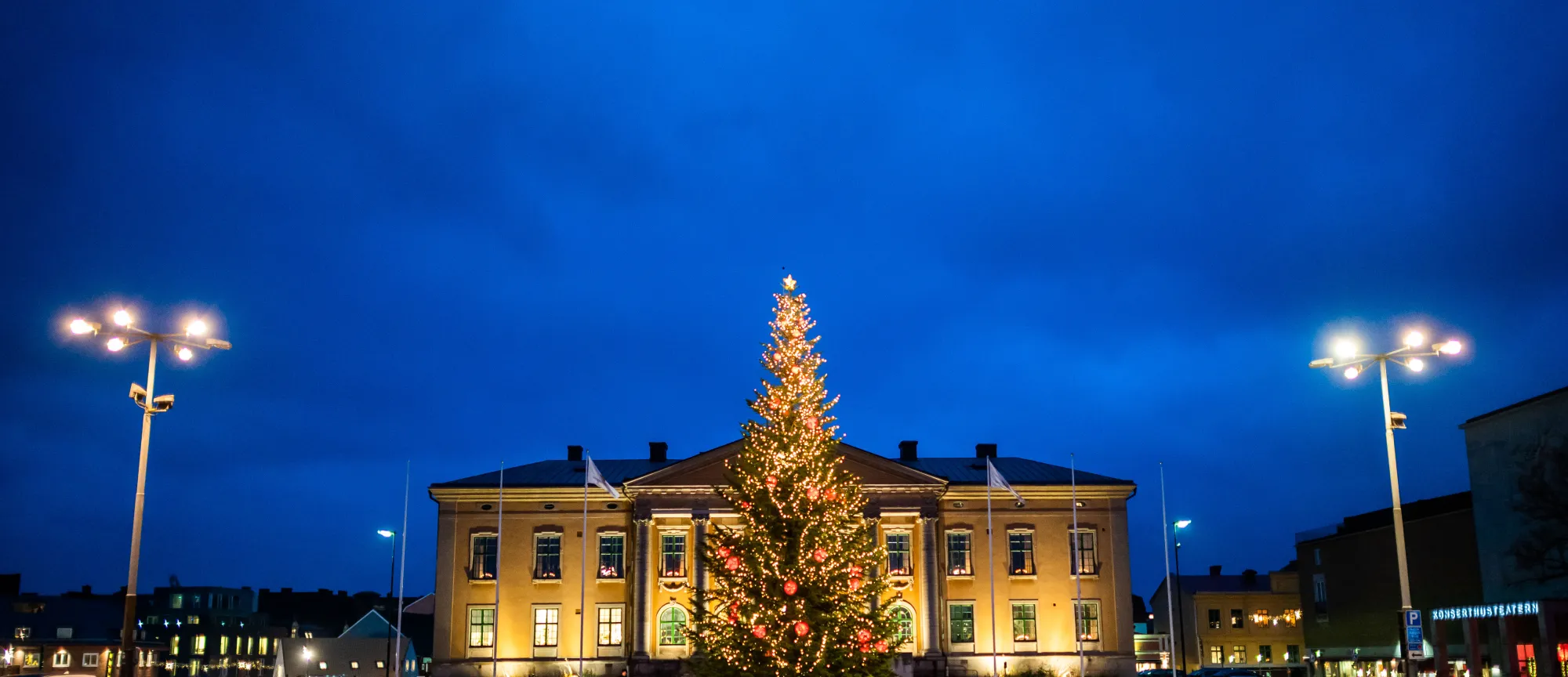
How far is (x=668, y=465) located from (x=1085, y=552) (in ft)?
65.7

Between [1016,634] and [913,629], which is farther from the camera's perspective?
[1016,634]

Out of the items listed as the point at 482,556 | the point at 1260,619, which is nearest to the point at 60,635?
the point at 482,556

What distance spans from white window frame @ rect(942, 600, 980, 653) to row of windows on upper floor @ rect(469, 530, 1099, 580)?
1.32 meters

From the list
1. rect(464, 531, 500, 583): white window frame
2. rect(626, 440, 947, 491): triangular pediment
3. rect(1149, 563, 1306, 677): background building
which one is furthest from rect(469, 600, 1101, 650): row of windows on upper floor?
rect(1149, 563, 1306, 677): background building

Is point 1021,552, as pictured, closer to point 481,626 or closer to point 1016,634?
point 1016,634

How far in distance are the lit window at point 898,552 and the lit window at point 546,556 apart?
50.2ft

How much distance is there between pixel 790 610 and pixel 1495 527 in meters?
32.9

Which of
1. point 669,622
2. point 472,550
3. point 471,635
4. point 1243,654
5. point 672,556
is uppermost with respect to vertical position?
point 472,550

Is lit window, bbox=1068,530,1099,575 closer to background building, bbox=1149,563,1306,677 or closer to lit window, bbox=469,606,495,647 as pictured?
lit window, bbox=469,606,495,647

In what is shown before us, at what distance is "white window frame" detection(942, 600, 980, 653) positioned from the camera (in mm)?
57156

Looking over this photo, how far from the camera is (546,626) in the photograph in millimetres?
57094

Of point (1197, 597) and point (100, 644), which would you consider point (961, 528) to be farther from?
point (100, 644)

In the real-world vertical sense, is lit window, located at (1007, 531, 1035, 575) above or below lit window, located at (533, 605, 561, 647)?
above

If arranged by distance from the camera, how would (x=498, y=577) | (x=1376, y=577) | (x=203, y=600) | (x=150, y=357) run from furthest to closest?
(x=203, y=600) < (x=1376, y=577) < (x=498, y=577) < (x=150, y=357)
